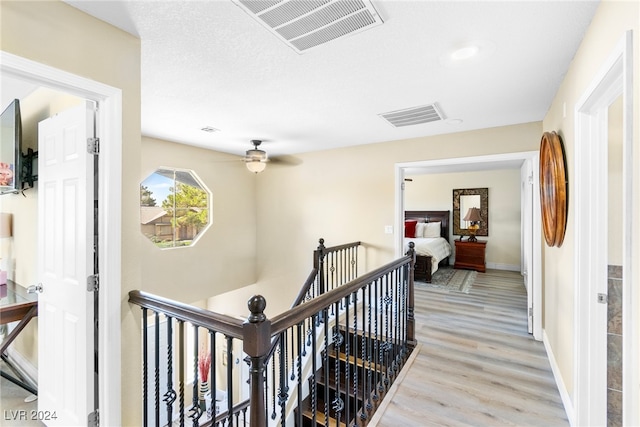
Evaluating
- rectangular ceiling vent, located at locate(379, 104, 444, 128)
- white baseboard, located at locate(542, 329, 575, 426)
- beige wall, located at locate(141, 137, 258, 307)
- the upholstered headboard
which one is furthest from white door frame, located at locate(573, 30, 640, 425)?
the upholstered headboard

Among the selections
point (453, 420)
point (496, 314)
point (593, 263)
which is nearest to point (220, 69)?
point (593, 263)

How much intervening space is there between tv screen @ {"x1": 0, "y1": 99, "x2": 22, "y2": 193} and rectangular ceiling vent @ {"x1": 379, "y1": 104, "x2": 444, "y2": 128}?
3183 millimetres

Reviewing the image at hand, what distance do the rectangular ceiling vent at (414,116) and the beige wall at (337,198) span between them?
72 centimetres

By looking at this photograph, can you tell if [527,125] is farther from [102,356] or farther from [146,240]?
[146,240]

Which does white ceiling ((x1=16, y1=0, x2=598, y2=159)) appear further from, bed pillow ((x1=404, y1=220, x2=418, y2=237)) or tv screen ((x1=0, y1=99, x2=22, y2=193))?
bed pillow ((x1=404, y1=220, x2=418, y2=237))

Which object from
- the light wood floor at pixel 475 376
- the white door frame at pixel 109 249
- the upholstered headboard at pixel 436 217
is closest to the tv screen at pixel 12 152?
the white door frame at pixel 109 249

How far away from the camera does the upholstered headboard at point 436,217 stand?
736cm

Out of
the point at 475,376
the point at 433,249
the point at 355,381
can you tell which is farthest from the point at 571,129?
the point at 433,249

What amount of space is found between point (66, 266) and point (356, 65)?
7.37 ft

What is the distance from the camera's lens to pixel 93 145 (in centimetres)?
164

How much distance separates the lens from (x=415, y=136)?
3.85 metres

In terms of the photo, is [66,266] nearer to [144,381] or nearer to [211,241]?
[144,381]

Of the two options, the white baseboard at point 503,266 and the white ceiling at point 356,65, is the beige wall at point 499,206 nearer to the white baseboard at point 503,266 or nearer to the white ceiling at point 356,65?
the white baseboard at point 503,266

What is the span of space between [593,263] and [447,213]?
5.97 metres
